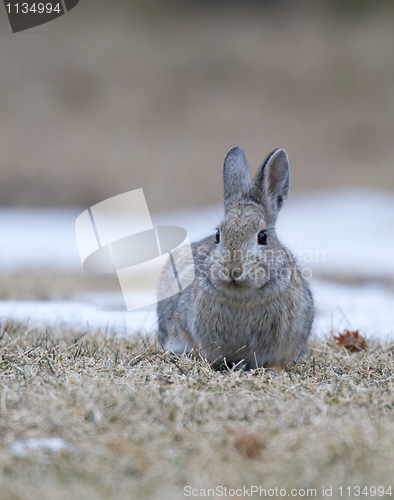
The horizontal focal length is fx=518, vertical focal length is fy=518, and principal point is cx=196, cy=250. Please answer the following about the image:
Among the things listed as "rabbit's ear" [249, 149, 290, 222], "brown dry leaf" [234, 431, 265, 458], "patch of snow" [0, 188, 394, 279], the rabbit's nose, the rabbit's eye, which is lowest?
"patch of snow" [0, 188, 394, 279]

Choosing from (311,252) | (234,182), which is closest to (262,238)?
(234,182)

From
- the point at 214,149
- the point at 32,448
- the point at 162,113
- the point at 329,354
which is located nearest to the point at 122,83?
the point at 162,113

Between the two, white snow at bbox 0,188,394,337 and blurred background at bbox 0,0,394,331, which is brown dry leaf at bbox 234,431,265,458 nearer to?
white snow at bbox 0,188,394,337

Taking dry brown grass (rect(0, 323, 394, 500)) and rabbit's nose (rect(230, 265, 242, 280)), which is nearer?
dry brown grass (rect(0, 323, 394, 500))

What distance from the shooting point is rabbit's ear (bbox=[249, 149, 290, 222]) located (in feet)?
11.7

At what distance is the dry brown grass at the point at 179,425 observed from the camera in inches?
63.2

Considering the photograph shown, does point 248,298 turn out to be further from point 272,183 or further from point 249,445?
point 249,445

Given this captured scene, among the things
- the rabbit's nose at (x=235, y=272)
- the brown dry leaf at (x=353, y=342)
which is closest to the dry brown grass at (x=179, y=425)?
the rabbit's nose at (x=235, y=272)

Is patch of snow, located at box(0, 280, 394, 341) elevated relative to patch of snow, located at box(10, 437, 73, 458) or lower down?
lower down

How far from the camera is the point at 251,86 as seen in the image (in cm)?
1013

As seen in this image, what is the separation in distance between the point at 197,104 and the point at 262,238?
24.1 feet

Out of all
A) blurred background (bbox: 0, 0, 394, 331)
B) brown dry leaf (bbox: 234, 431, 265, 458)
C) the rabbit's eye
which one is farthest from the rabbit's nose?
blurred background (bbox: 0, 0, 394, 331)

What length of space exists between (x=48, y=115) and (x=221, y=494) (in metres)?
9.52

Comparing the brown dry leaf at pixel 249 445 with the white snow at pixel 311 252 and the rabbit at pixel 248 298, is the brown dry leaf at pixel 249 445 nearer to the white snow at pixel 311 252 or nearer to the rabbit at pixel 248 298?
the rabbit at pixel 248 298
